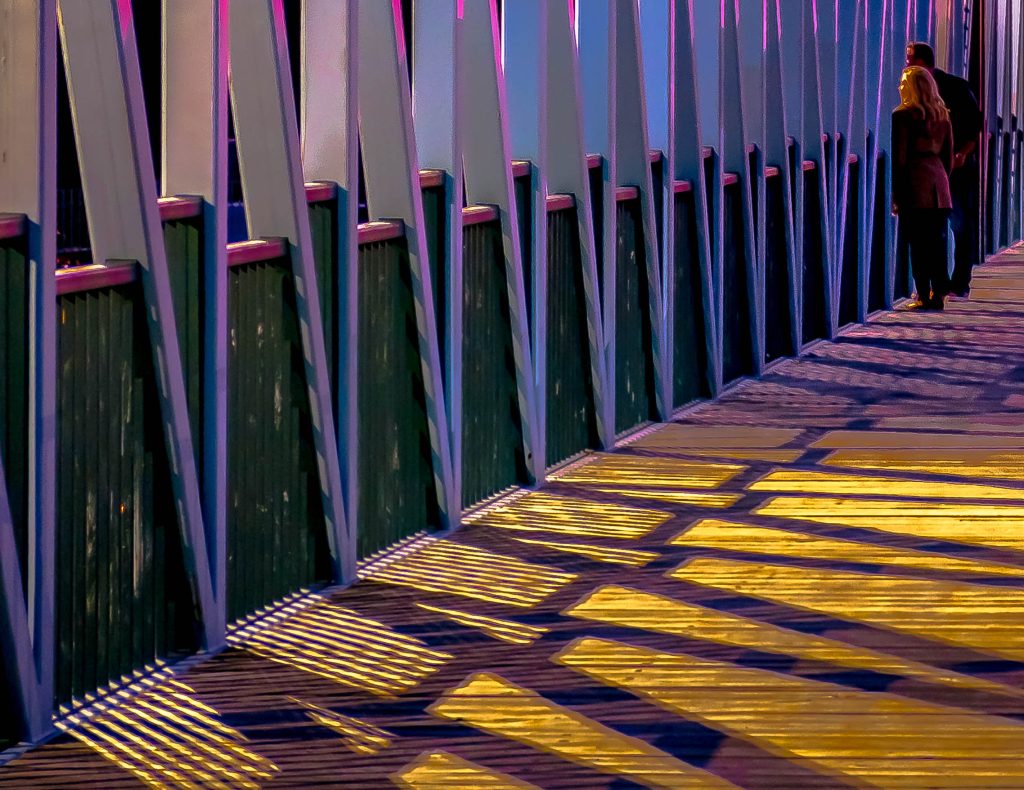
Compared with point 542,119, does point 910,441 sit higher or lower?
lower

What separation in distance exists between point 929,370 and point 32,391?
9.59m

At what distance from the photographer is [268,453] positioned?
6.90m

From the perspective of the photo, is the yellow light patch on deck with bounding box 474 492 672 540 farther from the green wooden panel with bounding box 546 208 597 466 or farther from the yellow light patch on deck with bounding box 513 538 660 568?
the green wooden panel with bounding box 546 208 597 466

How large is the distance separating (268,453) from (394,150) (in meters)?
1.49

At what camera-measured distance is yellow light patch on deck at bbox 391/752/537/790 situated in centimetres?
497

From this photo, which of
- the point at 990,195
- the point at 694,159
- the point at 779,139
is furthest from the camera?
the point at 990,195

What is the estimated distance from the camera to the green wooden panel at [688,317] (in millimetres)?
12367

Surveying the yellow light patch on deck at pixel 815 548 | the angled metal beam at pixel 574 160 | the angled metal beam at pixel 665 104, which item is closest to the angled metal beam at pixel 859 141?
the angled metal beam at pixel 665 104

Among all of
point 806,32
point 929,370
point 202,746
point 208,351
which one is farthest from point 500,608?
point 806,32

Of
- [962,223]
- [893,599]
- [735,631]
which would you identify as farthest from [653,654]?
[962,223]

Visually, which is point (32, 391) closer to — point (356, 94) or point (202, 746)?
point (202, 746)

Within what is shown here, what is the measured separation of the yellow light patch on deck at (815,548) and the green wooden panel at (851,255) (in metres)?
9.31

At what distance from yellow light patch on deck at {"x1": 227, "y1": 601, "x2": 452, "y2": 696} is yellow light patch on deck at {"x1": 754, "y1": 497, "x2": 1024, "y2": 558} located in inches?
102

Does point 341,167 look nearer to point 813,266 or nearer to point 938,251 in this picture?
point 813,266
